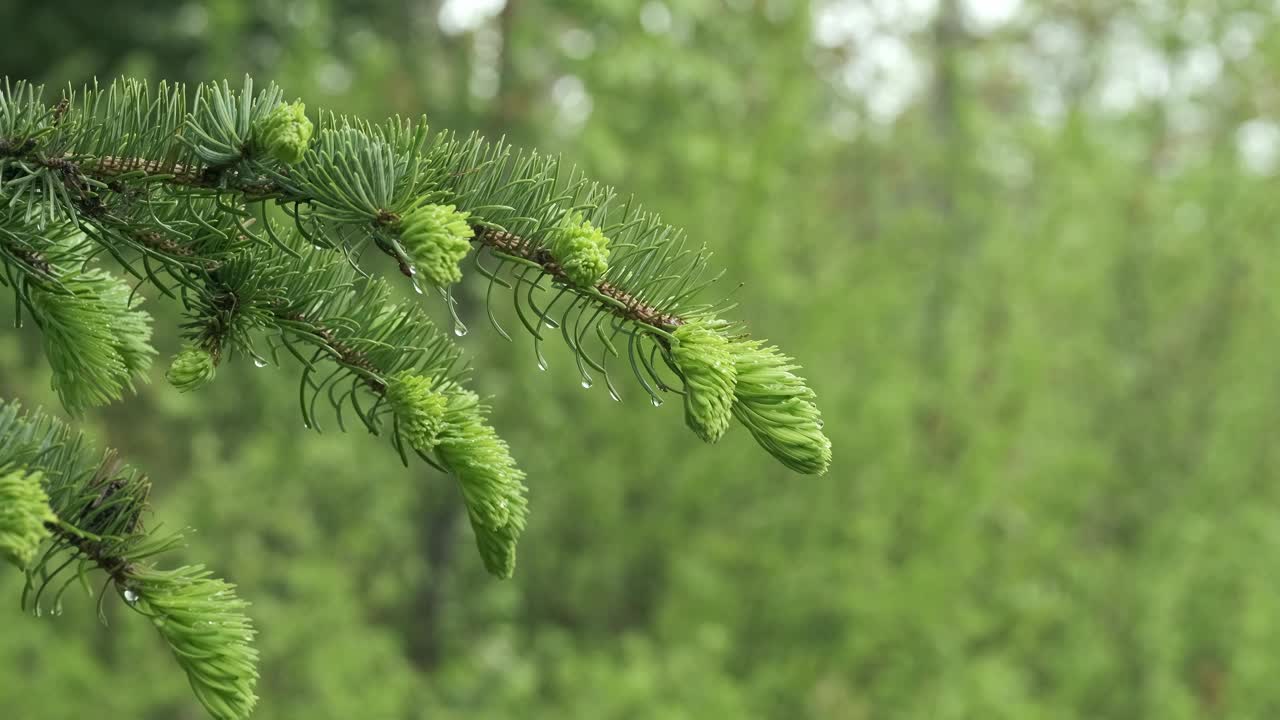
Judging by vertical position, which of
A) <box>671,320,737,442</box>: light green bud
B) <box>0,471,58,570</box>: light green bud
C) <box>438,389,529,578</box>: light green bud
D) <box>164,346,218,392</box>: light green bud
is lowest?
<box>0,471,58,570</box>: light green bud

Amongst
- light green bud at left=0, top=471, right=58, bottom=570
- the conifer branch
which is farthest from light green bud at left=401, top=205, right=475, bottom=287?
light green bud at left=0, top=471, right=58, bottom=570

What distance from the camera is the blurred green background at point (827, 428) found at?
4.45 metres

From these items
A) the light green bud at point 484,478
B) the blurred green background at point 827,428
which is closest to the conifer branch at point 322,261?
the light green bud at point 484,478

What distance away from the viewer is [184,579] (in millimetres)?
1120

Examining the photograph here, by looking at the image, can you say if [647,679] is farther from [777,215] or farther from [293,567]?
[777,215]

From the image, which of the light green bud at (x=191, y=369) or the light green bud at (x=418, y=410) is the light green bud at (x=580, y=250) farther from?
the light green bud at (x=191, y=369)

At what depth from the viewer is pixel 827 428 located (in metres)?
4.61

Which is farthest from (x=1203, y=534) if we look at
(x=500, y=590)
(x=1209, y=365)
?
(x=500, y=590)

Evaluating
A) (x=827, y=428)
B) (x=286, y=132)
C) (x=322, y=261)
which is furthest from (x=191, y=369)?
(x=827, y=428)

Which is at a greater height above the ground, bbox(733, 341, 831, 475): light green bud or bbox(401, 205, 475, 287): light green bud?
bbox(733, 341, 831, 475): light green bud

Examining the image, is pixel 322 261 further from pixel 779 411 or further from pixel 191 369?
pixel 779 411

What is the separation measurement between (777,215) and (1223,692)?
9.26ft

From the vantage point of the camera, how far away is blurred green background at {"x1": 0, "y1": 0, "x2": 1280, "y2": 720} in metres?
4.45

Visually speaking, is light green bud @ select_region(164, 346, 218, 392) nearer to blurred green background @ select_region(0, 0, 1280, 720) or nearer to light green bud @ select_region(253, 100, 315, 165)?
light green bud @ select_region(253, 100, 315, 165)
